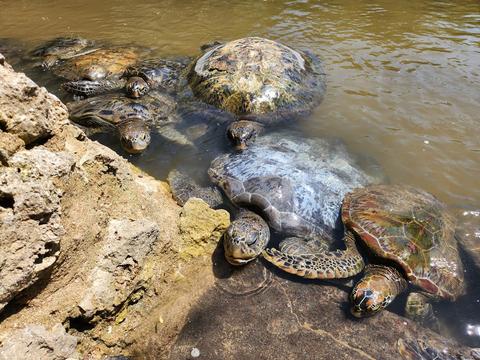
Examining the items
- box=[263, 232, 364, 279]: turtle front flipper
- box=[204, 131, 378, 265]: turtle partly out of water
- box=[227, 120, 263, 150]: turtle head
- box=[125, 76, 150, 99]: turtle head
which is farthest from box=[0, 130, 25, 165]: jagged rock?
box=[125, 76, 150, 99]: turtle head

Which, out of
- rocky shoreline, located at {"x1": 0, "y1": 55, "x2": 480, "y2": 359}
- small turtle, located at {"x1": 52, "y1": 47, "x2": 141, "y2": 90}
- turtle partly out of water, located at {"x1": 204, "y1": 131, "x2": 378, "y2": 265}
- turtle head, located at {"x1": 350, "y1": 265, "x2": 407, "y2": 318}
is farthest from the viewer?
small turtle, located at {"x1": 52, "y1": 47, "x2": 141, "y2": 90}

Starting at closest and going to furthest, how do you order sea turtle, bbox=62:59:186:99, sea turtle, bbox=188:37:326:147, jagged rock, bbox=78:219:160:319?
jagged rock, bbox=78:219:160:319 → sea turtle, bbox=188:37:326:147 → sea turtle, bbox=62:59:186:99

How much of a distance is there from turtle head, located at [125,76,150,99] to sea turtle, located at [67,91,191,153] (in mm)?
211

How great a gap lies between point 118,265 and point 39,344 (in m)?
0.73

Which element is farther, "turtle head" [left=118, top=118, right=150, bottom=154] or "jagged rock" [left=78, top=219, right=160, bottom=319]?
"turtle head" [left=118, top=118, right=150, bottom=154]

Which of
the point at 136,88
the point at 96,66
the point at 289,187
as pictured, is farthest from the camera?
the point at 96,66

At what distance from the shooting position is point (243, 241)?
11.2 feet

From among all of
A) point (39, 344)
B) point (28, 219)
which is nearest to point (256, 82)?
point (28, 219)

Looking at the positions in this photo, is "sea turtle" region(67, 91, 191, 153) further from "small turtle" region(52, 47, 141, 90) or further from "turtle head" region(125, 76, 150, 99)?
"small turtle" region(52, 47, 141, 90)

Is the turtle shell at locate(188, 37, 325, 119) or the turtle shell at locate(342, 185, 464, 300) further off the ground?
the turtle shell at locate(188, 37, 325, 119)

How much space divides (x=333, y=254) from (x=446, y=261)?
1.17 metres

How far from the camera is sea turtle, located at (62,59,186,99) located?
6.53m

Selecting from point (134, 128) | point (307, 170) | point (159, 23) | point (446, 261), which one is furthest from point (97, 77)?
point (446, 261)

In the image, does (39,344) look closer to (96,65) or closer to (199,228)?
(199,228)
